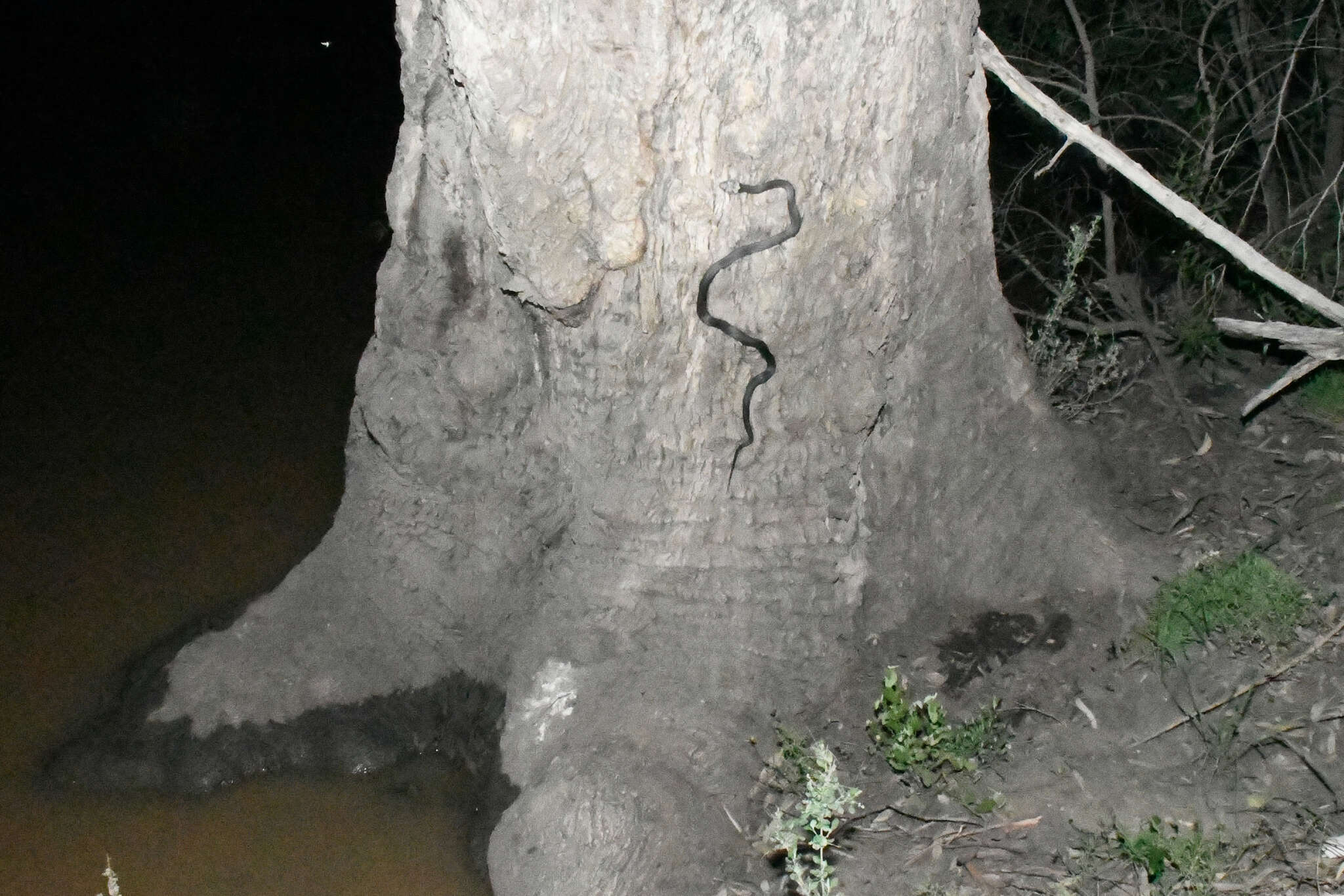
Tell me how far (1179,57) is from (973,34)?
2.38m

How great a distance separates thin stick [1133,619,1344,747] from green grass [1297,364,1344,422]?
1.28 m

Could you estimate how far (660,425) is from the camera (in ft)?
12.3

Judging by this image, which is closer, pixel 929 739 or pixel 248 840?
pixel 929 739

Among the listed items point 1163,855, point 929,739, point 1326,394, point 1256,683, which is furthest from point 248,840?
point 1326,394

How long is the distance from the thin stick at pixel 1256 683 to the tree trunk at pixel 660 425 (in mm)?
623

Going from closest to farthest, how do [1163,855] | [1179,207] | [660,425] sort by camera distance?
[1163,855] < [660,425] < [1179,207]

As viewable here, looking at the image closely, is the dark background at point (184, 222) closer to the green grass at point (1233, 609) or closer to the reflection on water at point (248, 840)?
the reflection on water at point (248, 840)

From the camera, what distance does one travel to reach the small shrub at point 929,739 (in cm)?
356

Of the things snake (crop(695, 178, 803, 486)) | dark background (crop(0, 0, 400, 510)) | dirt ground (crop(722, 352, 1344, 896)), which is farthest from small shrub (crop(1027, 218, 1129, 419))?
dark background (crop(0, 0, 400, 510))

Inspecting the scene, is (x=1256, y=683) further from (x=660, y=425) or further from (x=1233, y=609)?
(x=660, y=425)

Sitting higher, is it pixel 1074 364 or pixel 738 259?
pixel 738 259

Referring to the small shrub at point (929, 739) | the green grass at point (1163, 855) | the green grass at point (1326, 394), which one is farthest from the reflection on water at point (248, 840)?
the green grass at point (1326, 394)

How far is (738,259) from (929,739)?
4.92 feet

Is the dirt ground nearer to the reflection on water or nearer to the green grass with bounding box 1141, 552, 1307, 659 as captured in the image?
the green grass with bounding box 1141, 552, 1307, 659
